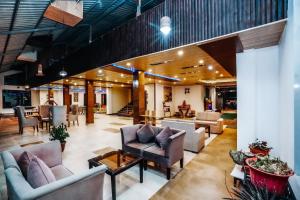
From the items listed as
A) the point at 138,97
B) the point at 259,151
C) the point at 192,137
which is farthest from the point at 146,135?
the point at 138,97

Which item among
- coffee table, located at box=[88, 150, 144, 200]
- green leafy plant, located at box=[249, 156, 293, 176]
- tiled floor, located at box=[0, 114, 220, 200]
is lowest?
tiled floor, located at box=[0, 114, 220, 200]

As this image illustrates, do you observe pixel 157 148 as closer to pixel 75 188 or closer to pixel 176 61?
pixel 75 188

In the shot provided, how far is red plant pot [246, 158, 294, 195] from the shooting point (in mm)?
1692

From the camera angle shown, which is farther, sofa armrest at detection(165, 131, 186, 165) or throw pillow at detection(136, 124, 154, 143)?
throw pillow at detection(136, 124, 154, 143)

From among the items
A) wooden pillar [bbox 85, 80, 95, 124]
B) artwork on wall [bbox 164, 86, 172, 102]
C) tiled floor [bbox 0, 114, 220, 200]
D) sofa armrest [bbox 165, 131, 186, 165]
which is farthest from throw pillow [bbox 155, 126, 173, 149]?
artwork on wall [bbox 164, 86, 172, 102]

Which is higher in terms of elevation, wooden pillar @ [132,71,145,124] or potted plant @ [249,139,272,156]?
wooden pillar @ [132,71,145,124]

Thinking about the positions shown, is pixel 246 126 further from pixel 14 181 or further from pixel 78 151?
pixel 78 151

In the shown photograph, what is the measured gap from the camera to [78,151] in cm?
453

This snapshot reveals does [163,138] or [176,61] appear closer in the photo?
[163,138]

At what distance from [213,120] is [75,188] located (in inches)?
265

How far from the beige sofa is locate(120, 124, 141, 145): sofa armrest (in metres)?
3.79

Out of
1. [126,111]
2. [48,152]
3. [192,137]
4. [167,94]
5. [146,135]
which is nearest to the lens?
[48,152]

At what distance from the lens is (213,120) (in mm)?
7156

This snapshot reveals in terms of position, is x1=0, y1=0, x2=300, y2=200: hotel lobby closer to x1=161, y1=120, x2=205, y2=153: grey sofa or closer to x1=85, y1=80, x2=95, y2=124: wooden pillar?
x1=161, y1=120, x2=205, y2=153: grey sofa
